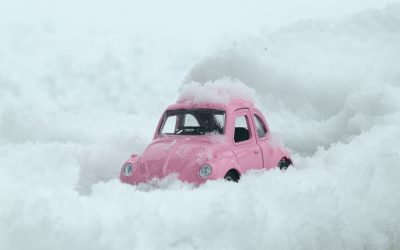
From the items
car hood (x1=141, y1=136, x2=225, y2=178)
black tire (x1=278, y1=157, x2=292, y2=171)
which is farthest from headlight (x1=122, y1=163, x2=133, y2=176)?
black tire (x1=278, y1=157, x2=292, y2=171)

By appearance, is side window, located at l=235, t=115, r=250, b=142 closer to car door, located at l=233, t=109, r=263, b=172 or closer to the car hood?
car door, located at l=233, t=109, r=263, b=172

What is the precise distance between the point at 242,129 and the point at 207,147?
3.27 ft

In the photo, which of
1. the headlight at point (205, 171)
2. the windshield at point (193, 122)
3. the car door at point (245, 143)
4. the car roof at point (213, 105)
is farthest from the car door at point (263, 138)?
the headlight at point (205, 171)

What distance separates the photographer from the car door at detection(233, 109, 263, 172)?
252 inches

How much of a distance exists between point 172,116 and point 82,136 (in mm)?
3945

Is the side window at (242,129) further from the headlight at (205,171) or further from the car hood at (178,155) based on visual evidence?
the headlight at (205,171)

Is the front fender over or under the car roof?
under

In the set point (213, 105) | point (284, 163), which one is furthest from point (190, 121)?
point (284, 163)

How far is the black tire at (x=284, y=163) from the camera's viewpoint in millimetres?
7425

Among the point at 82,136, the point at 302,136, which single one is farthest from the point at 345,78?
the point at 82,136

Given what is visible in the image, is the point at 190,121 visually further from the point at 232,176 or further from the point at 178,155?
the point at 232,176

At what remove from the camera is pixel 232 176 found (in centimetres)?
615

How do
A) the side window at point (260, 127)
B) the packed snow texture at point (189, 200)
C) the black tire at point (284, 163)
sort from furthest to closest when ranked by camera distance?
the black tire at point (284, 163) → the side window at point (260, 127) → the packed snow texture at point (189, 200)

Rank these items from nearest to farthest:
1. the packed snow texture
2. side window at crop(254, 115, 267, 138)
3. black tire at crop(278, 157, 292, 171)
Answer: the packed snow texture
side window at crop(254, 115, 267, 138)
black tire at crop(278, 157, 292, 171)
